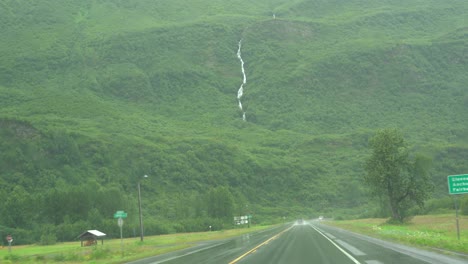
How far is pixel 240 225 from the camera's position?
104 m

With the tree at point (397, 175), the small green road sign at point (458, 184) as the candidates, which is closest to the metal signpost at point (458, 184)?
the small green road sign at point (458, 184)

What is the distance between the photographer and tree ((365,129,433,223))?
60.9 meters

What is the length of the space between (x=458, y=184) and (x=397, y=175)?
108ft

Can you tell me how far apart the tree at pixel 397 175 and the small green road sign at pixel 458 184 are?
32.1 metres

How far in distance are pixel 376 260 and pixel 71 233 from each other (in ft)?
228

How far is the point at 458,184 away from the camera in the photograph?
28.9 metres

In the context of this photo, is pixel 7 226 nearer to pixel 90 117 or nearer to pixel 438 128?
pixel 90 117

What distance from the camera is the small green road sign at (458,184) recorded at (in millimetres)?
28672

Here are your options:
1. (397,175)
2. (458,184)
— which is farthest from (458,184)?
(397,175)

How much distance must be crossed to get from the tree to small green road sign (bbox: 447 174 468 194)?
3208 centimetres

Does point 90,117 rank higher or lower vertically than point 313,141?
higher

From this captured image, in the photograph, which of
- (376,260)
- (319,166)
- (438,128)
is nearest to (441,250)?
(376,260)

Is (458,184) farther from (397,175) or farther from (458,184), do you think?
(397,175)

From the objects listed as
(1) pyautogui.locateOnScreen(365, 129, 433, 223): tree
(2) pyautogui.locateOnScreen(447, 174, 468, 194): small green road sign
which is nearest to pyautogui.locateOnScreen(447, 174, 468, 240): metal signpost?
(2) pyautogui.locateOnScreen(447, 174, 468, 194): small green road sign
